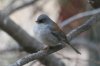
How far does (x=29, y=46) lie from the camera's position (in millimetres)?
4234

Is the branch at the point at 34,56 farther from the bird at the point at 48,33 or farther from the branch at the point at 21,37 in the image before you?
the branch at the point at 21,37

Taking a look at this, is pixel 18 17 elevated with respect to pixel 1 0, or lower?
elevated

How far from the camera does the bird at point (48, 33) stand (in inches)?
138

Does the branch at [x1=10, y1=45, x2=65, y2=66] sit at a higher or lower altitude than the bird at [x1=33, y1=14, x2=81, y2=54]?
lower

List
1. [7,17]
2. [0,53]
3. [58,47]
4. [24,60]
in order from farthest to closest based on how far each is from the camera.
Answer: [0,53], [7,17], [58,47], [24,60]

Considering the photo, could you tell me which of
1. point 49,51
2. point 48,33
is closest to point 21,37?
point 48,33

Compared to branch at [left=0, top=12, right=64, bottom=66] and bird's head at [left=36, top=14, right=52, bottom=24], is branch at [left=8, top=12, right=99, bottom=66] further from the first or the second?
branch at [left=0, top=12, right=64, bottom=66]

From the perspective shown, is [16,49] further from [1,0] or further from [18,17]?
[18,17]

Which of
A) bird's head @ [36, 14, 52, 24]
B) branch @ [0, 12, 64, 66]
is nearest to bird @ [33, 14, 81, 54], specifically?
bird's head @ [36, 14, 52, 24]

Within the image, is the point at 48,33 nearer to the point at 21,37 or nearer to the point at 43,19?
the point at 43,19

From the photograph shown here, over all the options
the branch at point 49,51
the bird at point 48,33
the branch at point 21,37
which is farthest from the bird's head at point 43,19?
the branch at point 21,37

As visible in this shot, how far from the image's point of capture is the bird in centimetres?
351

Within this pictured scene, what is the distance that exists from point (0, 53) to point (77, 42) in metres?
1.02

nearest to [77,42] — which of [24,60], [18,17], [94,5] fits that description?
[94,5]
